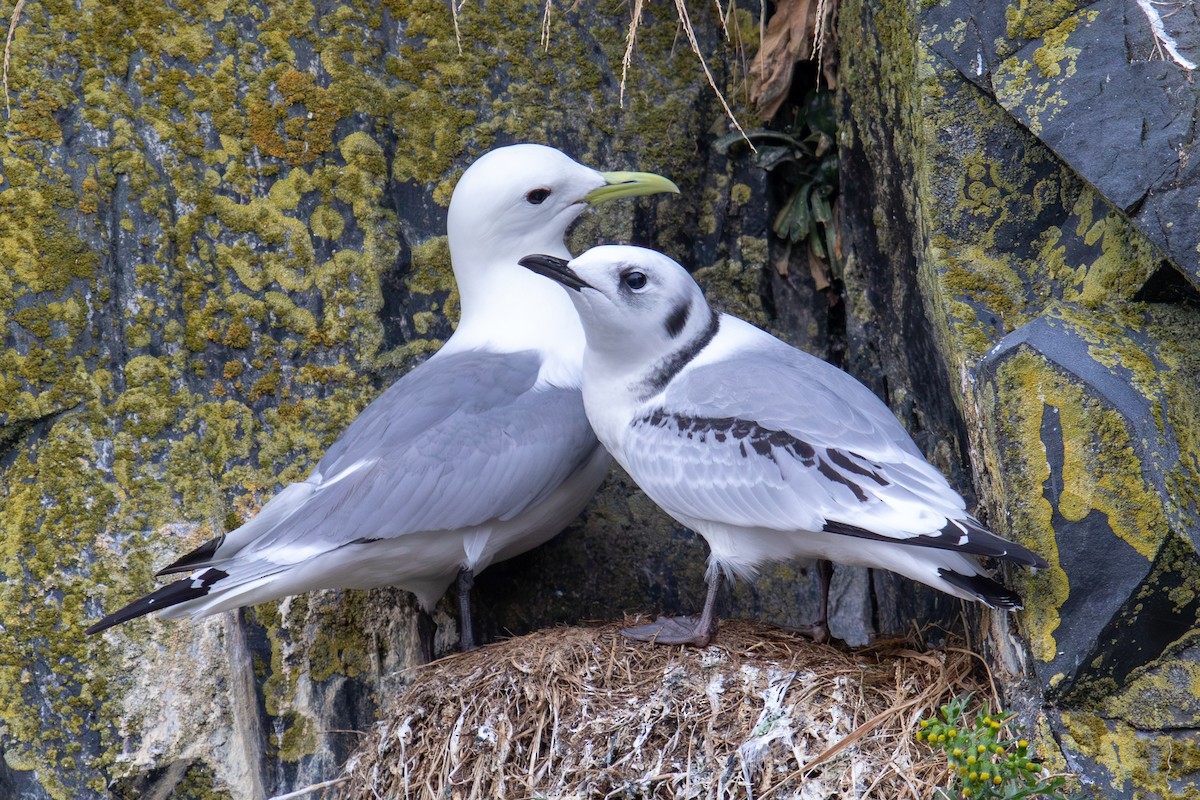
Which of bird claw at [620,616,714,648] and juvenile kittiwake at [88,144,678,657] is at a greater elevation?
juvenile kittiwake at [88,144,678,657]

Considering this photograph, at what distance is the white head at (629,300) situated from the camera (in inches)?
132

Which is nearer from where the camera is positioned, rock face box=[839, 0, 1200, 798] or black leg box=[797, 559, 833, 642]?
rock face box=[839, 0, 1200, 798]

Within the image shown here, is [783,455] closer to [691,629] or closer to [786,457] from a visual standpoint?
[786,457]

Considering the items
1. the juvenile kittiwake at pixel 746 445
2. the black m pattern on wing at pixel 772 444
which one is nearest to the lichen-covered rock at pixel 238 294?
the juvenile kittiwake at pixel 746 445

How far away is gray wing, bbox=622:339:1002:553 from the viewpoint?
9.55 feet

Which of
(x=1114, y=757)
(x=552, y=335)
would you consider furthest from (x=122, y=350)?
(x=1114, y=757)

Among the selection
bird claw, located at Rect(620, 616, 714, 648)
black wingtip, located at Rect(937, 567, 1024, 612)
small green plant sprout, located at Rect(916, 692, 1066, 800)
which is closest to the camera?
small green plant sprout, located at Rect(916, 692, 1066, 800)

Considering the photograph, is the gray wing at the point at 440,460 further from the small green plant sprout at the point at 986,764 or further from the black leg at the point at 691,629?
the small green plant sprout at the point at 986,764

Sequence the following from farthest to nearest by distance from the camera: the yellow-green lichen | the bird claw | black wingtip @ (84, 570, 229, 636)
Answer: the bird claw
black wingtip @ (84, 570, 229, 636)
the yellow-green lichen

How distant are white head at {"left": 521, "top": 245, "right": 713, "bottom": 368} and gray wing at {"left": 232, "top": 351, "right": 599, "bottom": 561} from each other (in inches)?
11.5

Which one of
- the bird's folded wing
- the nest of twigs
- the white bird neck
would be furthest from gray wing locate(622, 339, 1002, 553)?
the white bird neck

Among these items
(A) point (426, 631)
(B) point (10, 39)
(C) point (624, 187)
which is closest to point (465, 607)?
(A) point (426, 631)

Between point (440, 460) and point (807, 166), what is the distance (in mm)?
1750

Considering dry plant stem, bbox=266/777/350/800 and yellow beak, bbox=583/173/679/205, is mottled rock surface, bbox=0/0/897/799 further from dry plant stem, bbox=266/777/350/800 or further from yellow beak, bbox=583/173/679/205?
yellow beak, bbox=583/173/679/205
